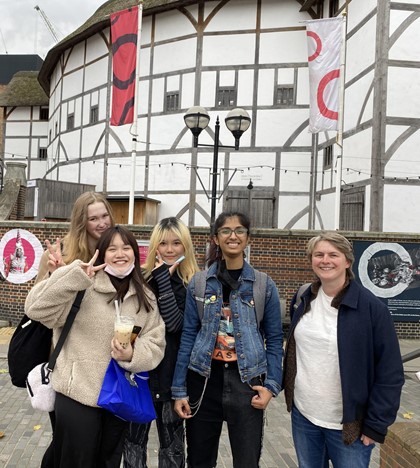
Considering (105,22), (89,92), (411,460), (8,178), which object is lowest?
(411,460)

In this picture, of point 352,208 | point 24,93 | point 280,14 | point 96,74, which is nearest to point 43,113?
point 24,93

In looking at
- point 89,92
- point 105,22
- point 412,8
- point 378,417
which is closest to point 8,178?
point 89,92

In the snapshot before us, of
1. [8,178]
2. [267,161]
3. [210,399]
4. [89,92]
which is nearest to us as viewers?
[210,399]

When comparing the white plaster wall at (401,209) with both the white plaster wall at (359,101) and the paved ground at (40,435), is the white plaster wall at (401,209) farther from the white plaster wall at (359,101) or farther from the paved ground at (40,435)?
the paved ground at (40,435)

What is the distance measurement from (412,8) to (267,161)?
20.0ft

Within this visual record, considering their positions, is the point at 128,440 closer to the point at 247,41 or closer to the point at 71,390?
the point at 71,390

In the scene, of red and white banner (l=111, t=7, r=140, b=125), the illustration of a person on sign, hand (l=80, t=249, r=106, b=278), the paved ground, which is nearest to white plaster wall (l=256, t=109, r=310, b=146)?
red and white banner (l=111, t=7, r=140, b=125)

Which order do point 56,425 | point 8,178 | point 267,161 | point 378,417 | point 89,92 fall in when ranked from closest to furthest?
point 378,417
point 56,425
point 267,161
point 8,178
point 89,92

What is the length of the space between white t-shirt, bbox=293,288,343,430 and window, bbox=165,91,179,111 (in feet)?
48.9

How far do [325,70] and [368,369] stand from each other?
10.3m

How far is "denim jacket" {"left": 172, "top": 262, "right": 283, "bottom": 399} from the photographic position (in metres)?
2.40

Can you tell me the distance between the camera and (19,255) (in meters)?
9.41

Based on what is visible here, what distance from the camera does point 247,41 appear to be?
→ 15.4 meters

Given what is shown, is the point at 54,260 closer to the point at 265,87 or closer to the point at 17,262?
the point at 17,262
